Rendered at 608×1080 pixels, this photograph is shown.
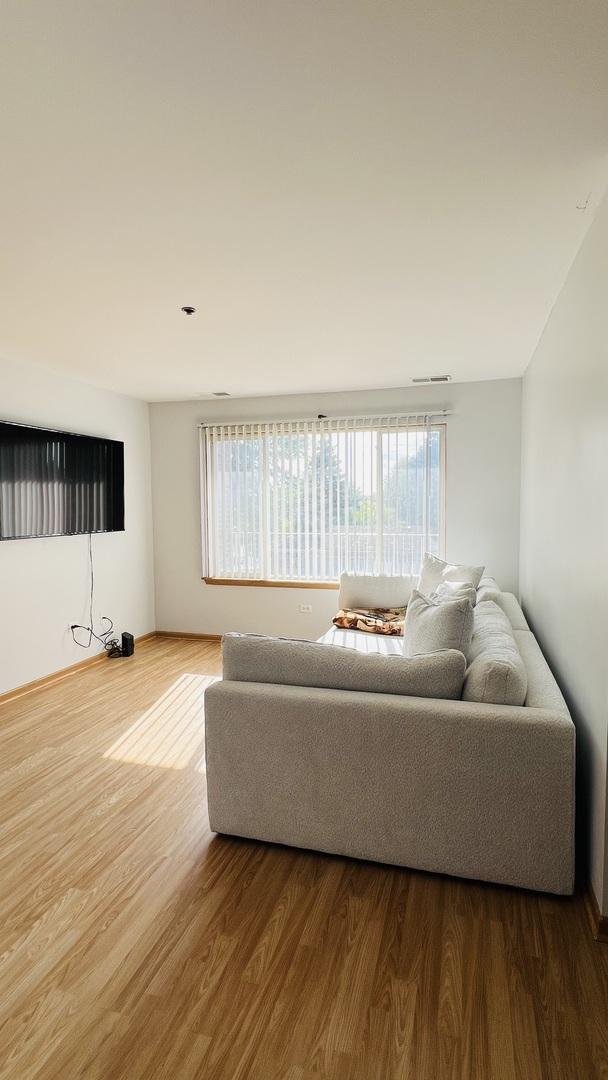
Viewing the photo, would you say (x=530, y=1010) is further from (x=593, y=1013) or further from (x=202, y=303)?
(x=202, y=303)

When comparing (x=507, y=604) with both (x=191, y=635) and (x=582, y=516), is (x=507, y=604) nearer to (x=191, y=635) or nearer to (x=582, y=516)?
(x=582, y=516)

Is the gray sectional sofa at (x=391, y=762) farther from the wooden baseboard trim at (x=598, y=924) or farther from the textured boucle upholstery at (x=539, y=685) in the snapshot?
the wooden baseboard trim at (x=598, y=924)

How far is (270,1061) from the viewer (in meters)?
1.43

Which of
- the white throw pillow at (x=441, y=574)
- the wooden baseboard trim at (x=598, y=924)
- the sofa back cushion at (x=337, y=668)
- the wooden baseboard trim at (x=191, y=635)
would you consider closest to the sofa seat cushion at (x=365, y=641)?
the white throw pillow at (x=441, y=574)

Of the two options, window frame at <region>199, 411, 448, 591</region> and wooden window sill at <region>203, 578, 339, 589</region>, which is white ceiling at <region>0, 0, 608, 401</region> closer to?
window frame at <region>199, 411, 448, 591</region>

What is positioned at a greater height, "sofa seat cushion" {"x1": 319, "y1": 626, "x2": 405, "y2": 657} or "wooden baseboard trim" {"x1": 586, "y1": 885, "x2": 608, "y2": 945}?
"sofa seat cushion" {"x1": 319, "y1": 626, "x2": 405, "y2": 657}

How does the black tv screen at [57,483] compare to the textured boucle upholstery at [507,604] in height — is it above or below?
above

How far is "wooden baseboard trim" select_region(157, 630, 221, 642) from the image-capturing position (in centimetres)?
594

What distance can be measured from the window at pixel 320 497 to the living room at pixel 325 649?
1252 millimetres

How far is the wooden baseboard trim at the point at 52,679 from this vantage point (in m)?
4.14

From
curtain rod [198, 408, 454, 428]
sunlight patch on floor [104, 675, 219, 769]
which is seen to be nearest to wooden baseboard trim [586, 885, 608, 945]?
sunlight patch on floor [104, 675, 219, 769]

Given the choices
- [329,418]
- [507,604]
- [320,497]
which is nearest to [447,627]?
[507,604]

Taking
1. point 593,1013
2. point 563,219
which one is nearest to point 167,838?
point 593,1013

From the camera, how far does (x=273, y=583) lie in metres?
5.69
